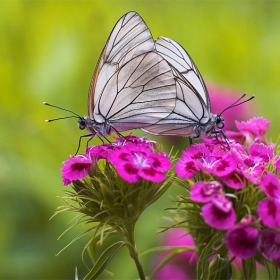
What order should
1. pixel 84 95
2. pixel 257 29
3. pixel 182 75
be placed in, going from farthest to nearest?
1. pixel 257 29
2. pixel 84 95
3. pixel 182 75

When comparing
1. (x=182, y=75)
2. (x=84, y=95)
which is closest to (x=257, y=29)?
(x=84, y=95)

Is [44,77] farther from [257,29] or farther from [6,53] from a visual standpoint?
[257,29]

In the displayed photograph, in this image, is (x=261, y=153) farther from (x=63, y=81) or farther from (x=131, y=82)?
(x=63, y=81)

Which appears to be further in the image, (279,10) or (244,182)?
(279,10)

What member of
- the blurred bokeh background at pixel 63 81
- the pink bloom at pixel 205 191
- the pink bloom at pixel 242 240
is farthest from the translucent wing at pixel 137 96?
the pink bloom at pixel 242 240

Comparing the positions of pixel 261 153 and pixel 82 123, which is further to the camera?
pixel 82 123

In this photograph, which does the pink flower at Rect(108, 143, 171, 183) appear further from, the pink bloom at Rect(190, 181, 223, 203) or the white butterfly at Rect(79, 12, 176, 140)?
the white butterfly at Rect(79, 12, 176, 140)

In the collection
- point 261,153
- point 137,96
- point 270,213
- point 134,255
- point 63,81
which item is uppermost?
point 63,81

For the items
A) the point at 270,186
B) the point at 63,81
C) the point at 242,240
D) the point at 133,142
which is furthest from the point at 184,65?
the point at 63,81
